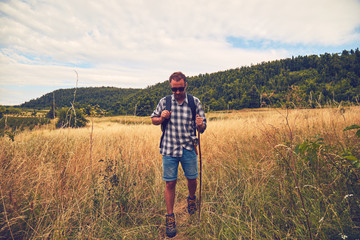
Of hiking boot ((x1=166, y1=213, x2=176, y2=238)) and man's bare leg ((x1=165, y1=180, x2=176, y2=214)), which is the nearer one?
hiking boot ((x1=166, y1=213, x2=176, y2=238))

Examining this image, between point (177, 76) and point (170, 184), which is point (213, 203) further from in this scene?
point (177, 76)

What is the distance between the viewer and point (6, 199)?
225cm

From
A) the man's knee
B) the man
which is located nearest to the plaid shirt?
the man

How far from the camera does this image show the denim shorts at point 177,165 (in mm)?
2326

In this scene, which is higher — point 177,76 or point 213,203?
point 177,76

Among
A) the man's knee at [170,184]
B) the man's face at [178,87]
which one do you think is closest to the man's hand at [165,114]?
the man's face at [178,87]

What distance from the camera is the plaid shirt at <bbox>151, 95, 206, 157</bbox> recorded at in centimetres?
232

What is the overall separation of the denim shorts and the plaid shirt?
3.3 inches

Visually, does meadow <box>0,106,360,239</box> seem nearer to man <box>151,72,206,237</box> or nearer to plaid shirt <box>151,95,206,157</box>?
man <box>151,72,206,237</box>

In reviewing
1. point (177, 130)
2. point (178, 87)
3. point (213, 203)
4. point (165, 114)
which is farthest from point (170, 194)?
point (178, 87)

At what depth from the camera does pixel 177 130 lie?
237 centimetres

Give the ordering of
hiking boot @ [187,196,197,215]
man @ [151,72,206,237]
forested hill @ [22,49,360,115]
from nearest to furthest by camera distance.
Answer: man @ [151,72,206,237] → hiking boot @ [187,196,197,215] → forested hill @ [22,49,360,115]

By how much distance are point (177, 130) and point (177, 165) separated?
20.5 inches

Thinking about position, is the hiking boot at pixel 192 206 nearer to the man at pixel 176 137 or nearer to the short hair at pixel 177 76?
the man at pixel 176 137
